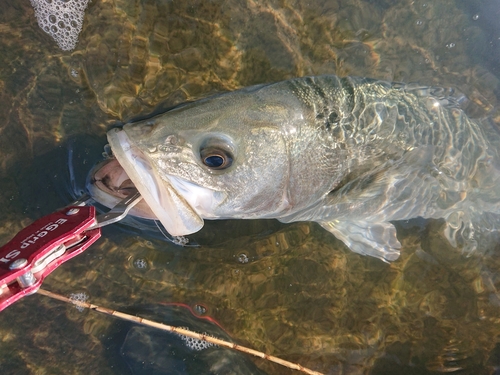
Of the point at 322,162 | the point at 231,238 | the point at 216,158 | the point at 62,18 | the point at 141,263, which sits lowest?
the point at 141,263

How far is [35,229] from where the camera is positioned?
2154 mm

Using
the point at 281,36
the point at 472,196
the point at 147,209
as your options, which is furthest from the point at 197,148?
the point at 472,196

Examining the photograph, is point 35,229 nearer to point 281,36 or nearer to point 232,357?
point 232,357

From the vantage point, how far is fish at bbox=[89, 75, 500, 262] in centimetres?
259

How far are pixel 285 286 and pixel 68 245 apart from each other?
2.38 meters

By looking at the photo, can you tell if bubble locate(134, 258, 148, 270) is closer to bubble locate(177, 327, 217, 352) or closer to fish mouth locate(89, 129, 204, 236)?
bubble locate(177, 327, 217, 352)

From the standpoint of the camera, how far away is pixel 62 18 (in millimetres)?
3521

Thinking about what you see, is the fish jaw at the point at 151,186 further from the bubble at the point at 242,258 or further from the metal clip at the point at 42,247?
the bubble at the point at 242,258

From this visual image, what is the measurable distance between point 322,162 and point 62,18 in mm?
2556

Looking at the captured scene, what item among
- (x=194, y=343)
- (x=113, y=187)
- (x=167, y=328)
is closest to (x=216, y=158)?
(x=113, y=187)

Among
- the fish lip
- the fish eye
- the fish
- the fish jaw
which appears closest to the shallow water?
the fish

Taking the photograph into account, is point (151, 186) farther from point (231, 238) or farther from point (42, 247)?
point (231, 238)

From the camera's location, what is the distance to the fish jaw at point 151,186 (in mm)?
2469

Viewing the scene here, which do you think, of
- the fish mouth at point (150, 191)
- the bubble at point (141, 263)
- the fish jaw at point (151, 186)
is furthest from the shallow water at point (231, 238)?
the fish jaw at point (151, 186)
